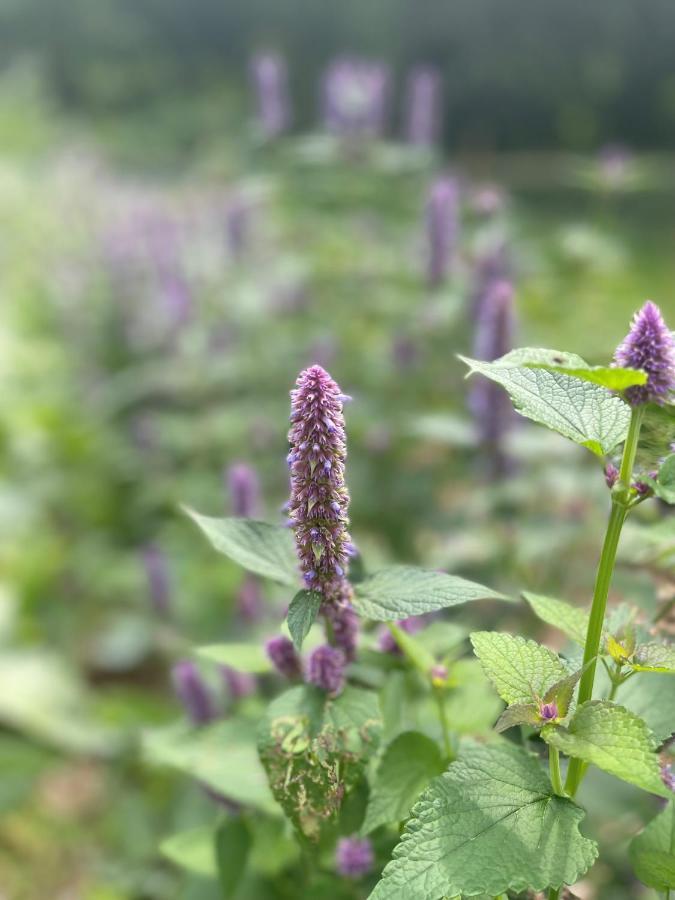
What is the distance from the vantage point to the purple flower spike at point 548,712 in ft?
2.13

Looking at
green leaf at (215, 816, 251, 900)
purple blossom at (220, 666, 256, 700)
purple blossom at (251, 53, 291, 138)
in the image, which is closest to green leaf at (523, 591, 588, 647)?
green leaf at (215, 816, 251, 900)

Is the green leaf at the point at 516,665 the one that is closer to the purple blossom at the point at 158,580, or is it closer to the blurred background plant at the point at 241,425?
the blurred background plant at the point at 241,425

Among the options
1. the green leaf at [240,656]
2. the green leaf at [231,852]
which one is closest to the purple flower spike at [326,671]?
the green leaf at [240,656]

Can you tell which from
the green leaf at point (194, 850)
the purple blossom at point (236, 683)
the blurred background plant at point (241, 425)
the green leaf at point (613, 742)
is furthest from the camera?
the blurred background plant at point (241, 425)

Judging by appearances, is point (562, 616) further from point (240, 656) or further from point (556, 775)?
point (240, 656)

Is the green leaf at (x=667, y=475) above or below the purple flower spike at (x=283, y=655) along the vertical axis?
above

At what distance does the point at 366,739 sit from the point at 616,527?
28 cm

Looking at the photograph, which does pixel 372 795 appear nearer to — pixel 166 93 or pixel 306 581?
pixel 306 581

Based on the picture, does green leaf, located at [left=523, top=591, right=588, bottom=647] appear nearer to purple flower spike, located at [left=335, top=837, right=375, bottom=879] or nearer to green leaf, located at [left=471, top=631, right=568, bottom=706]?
green leaf, located at [left=471, top=631, right=568, bottom=706]

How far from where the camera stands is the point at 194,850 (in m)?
1.14

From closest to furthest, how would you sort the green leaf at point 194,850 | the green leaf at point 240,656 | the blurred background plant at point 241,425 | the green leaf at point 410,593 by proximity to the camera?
the green leaf at point 410,593, the green leaf at point 240,656, the green leaf at point 194,850, the blurred background plant at point 241,425

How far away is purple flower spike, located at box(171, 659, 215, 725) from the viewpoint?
1.19 metres

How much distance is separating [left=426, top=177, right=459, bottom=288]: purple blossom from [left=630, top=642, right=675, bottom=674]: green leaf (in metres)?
1.71

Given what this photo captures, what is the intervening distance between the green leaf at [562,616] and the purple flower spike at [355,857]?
0.37 meters
